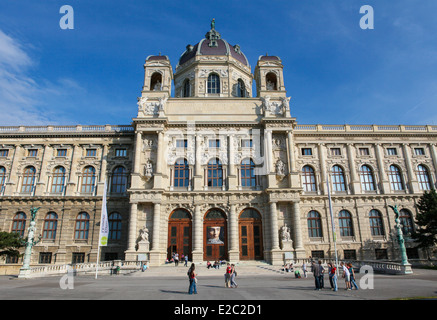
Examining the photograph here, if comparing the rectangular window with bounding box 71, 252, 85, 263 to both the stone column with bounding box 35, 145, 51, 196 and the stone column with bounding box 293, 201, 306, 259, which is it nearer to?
the stone column with bounding box 35, 145, 51, 196

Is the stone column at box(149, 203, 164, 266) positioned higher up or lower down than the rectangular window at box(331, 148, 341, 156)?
lower down

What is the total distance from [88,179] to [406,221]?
140 feet

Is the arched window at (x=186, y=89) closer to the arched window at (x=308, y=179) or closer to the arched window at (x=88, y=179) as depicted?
the arched window at (x=88, y=179)

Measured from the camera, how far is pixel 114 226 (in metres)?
38.8

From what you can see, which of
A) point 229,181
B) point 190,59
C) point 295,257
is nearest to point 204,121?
point 229,181

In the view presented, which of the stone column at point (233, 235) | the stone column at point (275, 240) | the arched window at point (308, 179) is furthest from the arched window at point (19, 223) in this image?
the arched window at point (308, 179)

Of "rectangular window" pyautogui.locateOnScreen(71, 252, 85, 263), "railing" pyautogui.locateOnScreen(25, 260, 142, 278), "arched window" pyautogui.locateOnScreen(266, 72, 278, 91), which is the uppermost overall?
"arched window" pyautogui.locateOnScreen(266, 72, 278, 91)

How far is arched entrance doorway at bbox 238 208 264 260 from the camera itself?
36.6 meters

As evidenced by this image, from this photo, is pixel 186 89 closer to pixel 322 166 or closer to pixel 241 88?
pixel 241 88

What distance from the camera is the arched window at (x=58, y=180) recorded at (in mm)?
41031

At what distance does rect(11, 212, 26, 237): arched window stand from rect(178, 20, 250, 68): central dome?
32.8 metres

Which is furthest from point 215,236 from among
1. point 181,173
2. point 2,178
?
point 2,178

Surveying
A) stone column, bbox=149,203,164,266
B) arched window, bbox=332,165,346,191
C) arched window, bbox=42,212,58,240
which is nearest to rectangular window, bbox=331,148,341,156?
arched window, bbox=332,165,346,191

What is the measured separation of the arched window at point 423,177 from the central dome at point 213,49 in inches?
1211
